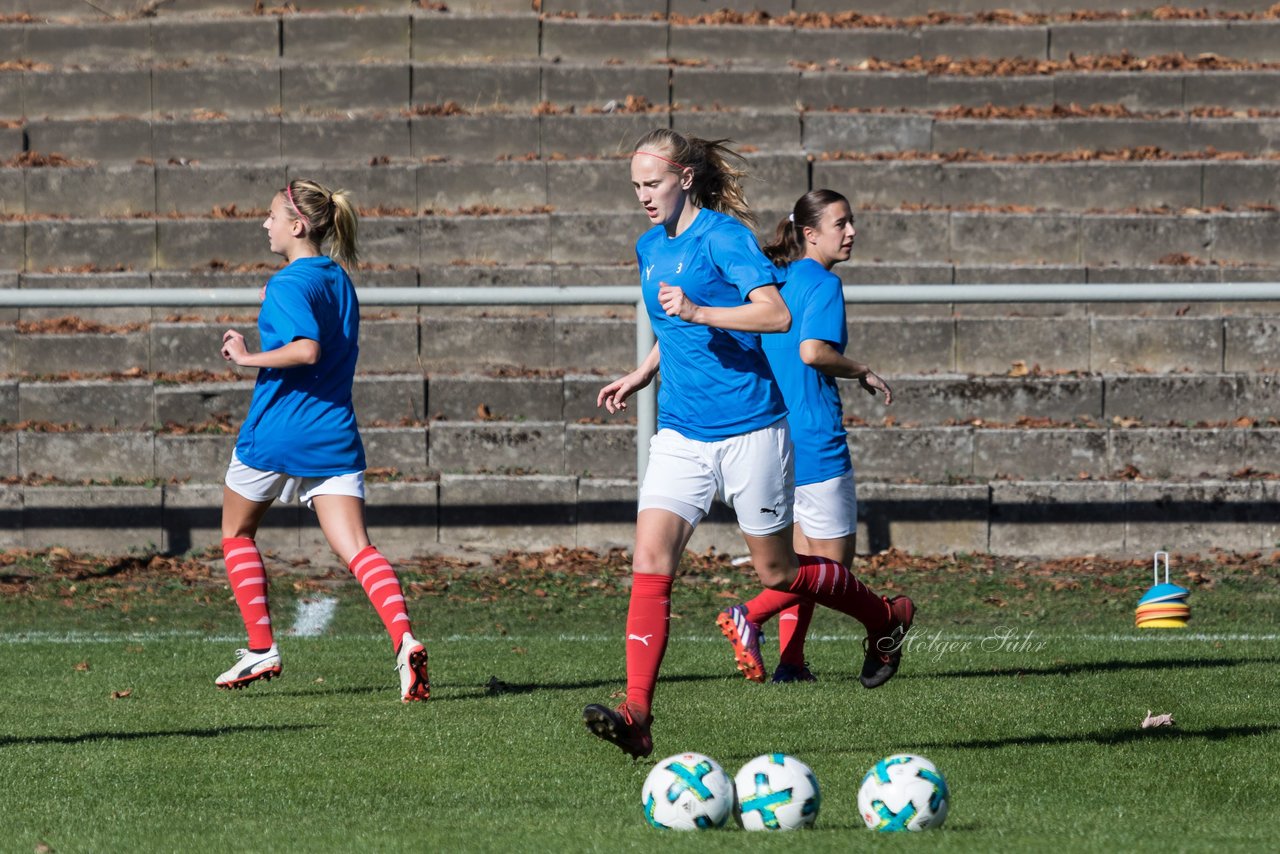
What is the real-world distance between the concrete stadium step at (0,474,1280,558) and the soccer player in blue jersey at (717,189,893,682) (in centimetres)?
361

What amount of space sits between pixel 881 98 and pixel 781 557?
32.9 feet

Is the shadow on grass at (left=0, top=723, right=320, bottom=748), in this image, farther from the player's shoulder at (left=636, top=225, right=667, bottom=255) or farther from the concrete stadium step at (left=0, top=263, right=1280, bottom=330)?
the concrete stadium step at (left=0, top=263, right=1280, bottom=330)

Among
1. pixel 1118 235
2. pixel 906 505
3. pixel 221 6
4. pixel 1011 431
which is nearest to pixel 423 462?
pixel 906 505

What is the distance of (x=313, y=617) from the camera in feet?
30.1

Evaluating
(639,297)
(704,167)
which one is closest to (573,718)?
(704,167)

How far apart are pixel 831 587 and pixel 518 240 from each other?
26.1ft

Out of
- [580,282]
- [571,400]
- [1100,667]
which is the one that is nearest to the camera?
[1100,667]

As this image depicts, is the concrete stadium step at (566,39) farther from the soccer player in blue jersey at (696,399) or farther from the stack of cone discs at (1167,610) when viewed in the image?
the soccer player in blue jersey at (696,399)

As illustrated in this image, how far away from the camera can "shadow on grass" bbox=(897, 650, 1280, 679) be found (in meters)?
7.12

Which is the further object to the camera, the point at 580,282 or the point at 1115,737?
the point at 580,282

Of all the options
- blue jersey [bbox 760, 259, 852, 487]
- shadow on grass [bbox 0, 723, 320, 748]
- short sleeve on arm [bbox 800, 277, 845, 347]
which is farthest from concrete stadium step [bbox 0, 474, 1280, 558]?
shadow on grass [bbox 0, 723, 320, 748]

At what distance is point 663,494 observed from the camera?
5.47m

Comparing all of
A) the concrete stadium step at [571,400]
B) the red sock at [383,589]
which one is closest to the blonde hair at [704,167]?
the red sock at [383,589]

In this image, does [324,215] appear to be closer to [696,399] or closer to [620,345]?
[696,399]
